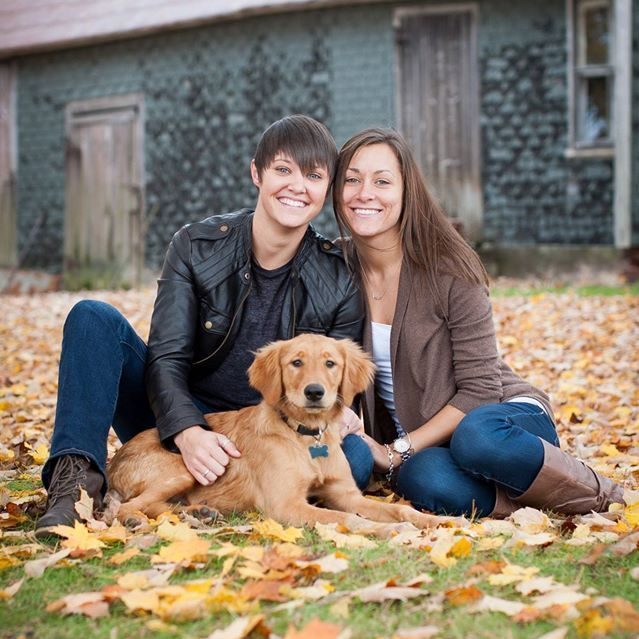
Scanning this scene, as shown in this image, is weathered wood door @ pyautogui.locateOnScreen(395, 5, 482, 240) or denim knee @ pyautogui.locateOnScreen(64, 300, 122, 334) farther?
weathered wood door @ pyautogui.locateOnScreen(395, 5, 482, 240)

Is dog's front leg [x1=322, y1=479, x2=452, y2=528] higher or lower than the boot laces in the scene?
lower

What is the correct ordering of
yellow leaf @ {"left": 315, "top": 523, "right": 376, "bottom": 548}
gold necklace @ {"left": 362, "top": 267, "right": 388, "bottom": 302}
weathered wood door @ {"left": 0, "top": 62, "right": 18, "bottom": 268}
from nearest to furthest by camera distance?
1. yellow leaf @ {"left": 315, "top": 523, "right": 376, "bottom": 548}
2. gold necklace @ {"left": 362, "top": 267, "right": 388, "bottom": 302}
3. weathered wood door @ {"left": 0, "top": 62, "right": 18, "bottom": 268}

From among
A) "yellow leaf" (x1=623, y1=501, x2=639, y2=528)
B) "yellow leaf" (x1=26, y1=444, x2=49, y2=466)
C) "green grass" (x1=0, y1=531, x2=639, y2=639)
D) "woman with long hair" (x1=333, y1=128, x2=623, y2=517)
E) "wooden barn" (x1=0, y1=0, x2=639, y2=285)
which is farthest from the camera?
"wooden barn" (x1=0, y1=0, x2=639, y2=285)

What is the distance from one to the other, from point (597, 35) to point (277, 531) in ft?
33.7

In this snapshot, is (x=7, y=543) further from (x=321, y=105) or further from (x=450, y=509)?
(x=321, y=105)

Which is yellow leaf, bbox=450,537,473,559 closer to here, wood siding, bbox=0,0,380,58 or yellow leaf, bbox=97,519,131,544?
yellow leaf, bbox=97,519,131,544

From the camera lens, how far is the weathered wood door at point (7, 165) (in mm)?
15422

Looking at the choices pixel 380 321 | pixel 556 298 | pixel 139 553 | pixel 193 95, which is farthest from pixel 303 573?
pixel 193 95

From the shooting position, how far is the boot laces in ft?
10.7

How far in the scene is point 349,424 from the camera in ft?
12.4

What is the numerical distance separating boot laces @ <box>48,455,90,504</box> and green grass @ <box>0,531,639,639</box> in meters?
0.37

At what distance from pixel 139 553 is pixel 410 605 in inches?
38.2

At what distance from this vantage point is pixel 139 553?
9.55 ft

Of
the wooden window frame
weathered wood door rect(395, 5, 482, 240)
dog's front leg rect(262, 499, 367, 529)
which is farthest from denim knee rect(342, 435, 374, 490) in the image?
the wooden window frame
